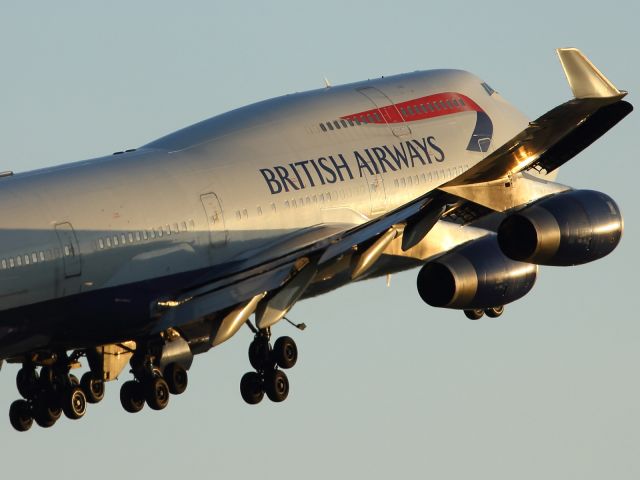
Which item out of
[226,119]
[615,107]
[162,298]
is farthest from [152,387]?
[615,107]

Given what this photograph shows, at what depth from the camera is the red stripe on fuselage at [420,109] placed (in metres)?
61.8

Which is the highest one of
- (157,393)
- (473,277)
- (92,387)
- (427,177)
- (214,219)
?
(427,177)

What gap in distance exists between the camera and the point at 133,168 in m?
56.2

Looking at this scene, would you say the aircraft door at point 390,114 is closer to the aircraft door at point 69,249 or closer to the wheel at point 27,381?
the wheel at point 27,381

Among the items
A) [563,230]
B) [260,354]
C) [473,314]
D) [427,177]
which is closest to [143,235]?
[260,354]

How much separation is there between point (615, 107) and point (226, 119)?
12093 mm

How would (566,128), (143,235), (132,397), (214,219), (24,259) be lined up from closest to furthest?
1. (566,128)
2. (24,259)
3. (143,235)
4. (214,219)
5. (132,397)

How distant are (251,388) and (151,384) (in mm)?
Answer: 2476

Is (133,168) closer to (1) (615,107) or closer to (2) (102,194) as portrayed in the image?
(2) (102,194)

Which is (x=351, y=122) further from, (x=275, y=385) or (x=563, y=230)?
(x=563, y=230)

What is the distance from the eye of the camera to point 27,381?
194ft

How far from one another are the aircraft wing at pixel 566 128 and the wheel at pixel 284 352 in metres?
8.00

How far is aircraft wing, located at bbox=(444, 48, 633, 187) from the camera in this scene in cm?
4941

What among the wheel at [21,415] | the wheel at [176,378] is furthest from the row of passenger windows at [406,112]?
the wheel at [21,415]
